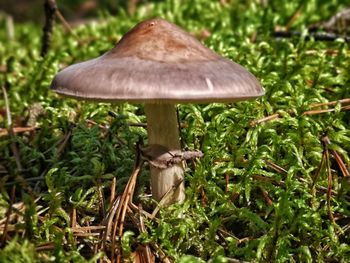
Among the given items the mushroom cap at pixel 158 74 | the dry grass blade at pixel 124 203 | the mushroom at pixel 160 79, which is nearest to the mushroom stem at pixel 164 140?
the mushroom at pixel 160 79

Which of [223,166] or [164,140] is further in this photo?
[223,166]

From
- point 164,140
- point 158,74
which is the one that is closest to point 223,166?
point 164,140

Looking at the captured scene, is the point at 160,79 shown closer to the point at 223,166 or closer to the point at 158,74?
the point at 158,74

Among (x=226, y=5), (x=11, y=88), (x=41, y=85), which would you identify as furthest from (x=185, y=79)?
(x=226, y=5)

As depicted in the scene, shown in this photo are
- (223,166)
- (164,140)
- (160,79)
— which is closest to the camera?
(160,79)

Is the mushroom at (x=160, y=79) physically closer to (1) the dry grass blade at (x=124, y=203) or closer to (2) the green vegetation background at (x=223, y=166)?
(1) the dry grass blade at (x=124, y=203)

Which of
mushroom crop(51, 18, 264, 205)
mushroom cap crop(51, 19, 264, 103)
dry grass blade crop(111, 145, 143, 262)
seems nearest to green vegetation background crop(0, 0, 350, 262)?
dry grass blade crop(111, 145, 143, 262)

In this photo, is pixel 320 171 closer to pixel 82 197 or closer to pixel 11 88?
pixel 82 197
